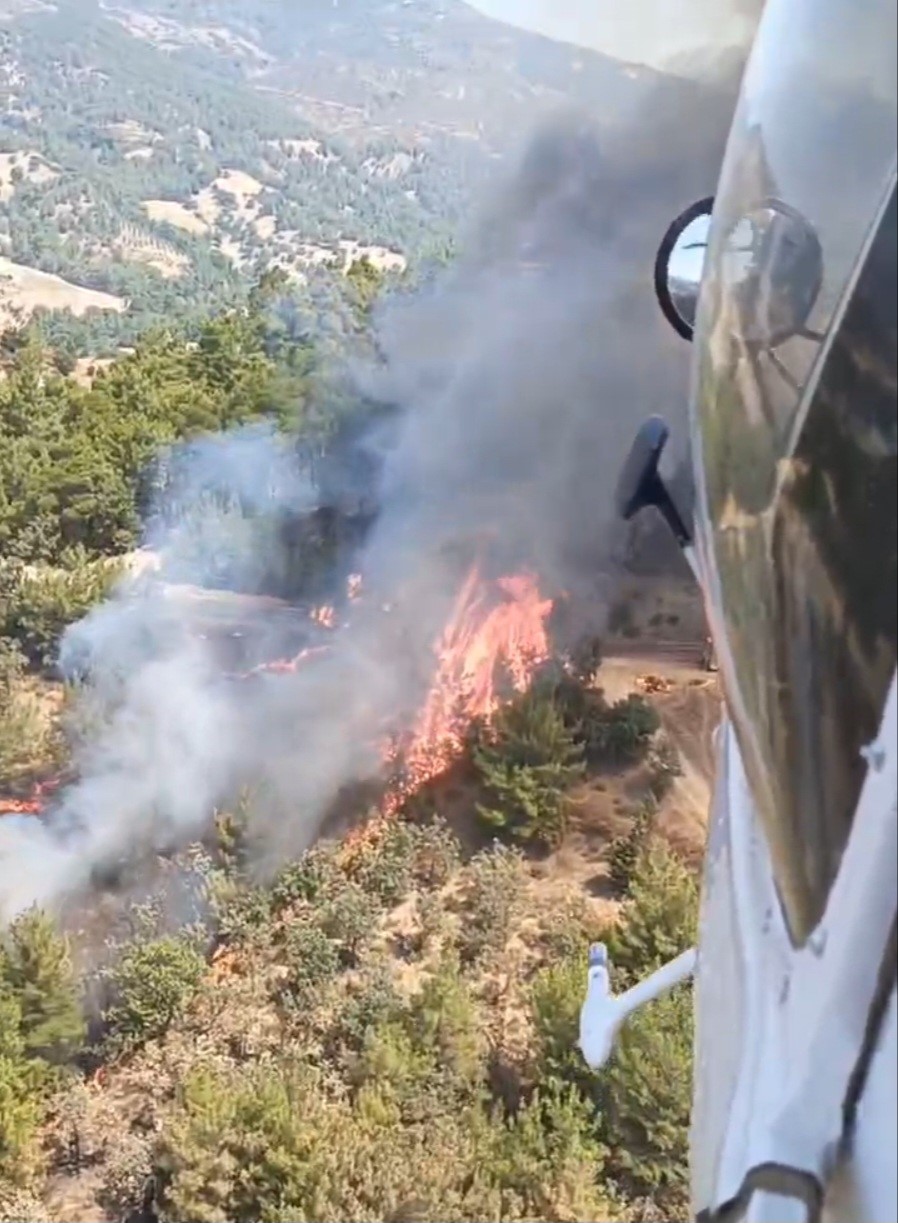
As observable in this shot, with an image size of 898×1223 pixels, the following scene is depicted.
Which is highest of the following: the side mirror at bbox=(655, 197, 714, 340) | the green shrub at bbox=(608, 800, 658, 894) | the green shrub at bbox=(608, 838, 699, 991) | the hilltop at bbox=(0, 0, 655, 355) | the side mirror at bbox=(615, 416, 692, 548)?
the side mirror at bbox=(655, 197, 714, 340)

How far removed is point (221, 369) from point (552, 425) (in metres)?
4.78

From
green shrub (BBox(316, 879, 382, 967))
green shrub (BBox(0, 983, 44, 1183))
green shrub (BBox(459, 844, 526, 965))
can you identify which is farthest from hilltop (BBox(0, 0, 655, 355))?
green shrub (BBox(0, 983, 44, 1183))

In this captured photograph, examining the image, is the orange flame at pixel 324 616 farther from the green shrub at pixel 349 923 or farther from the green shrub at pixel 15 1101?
the green shrub at pixel 15 1101

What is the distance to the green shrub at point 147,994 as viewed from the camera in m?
7.39

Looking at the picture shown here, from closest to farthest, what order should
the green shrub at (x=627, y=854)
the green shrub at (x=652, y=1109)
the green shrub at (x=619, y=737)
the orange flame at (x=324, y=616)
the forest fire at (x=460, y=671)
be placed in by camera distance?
the green shrub at (x=652, y=1109), the green shrub at (x=627, y=854), the forest fire at (x=460, y=671), the green shrub at (x=619, y=737), the orange flame at (x=324, y=616)

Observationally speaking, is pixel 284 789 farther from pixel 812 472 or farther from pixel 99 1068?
pixel 812 472

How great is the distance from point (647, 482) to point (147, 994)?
662cm

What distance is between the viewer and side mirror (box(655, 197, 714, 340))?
1.56 meters

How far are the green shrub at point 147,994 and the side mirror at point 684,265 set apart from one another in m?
6.43

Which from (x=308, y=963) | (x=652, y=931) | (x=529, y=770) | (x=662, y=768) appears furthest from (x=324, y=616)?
(x=652, y=931)

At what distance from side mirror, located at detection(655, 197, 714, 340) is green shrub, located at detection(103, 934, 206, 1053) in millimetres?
6432

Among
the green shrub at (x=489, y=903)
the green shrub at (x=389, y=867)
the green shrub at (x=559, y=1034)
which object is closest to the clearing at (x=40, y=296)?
the green shrub at (x=389, y=867)

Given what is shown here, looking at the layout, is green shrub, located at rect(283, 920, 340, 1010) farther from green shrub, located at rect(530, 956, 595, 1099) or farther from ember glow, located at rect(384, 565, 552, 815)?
ember glow, located at rect(384, 565, 552, 815)

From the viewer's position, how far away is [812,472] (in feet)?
3.25
